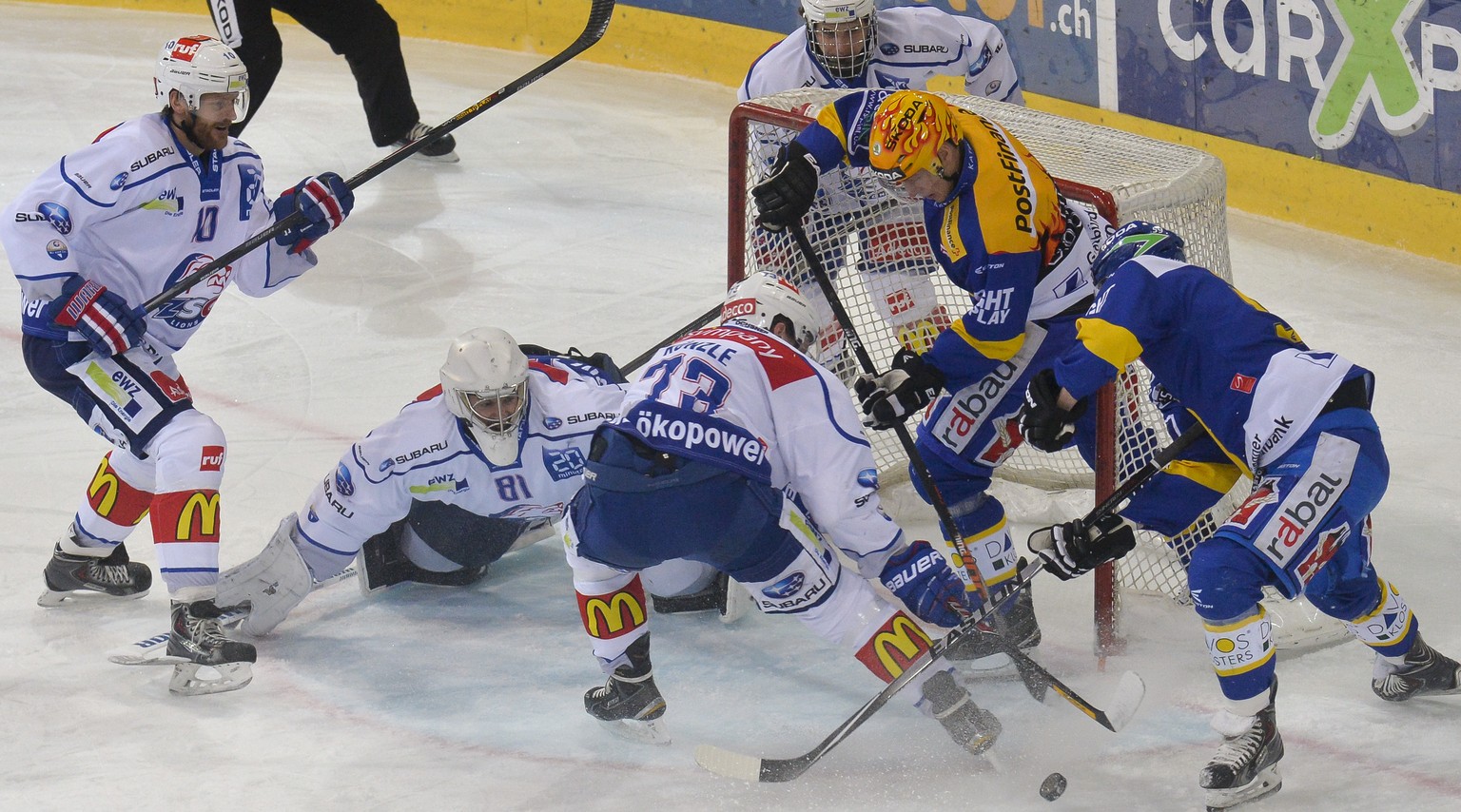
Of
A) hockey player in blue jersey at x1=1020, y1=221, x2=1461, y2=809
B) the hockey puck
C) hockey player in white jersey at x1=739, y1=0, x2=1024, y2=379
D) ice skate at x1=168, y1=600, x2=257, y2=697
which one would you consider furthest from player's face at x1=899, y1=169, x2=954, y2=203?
ice skate at x1=168, y1=600, x2=257, y2=697

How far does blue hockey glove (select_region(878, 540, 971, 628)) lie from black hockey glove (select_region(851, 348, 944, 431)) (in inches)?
13.4

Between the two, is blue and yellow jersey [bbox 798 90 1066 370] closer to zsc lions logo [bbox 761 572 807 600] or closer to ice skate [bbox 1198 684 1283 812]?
zsc lions logo [bbox 761 572 807 600]

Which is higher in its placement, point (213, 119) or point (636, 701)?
point (213, 119)

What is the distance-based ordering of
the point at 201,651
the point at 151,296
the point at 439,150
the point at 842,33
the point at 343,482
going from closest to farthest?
the point at 201,651 < the point at 343,482 < the point at 151,296 < the point at 842,33 < the point at 439,150

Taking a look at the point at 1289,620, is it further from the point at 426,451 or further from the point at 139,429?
the point at 139,429

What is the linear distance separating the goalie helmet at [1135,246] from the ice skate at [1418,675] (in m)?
0.88

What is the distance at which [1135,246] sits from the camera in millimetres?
3256

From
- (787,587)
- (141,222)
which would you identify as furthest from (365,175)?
(787,587)

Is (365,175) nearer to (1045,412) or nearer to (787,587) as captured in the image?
(787,587)

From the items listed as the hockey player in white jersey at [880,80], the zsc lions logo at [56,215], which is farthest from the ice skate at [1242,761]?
the zsc lions logo at [56,215]

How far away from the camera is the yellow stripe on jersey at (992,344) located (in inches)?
132

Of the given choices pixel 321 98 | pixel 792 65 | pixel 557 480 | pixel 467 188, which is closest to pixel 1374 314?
pixel 792 65

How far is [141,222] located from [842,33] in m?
1.92

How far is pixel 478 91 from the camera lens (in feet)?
26.0
